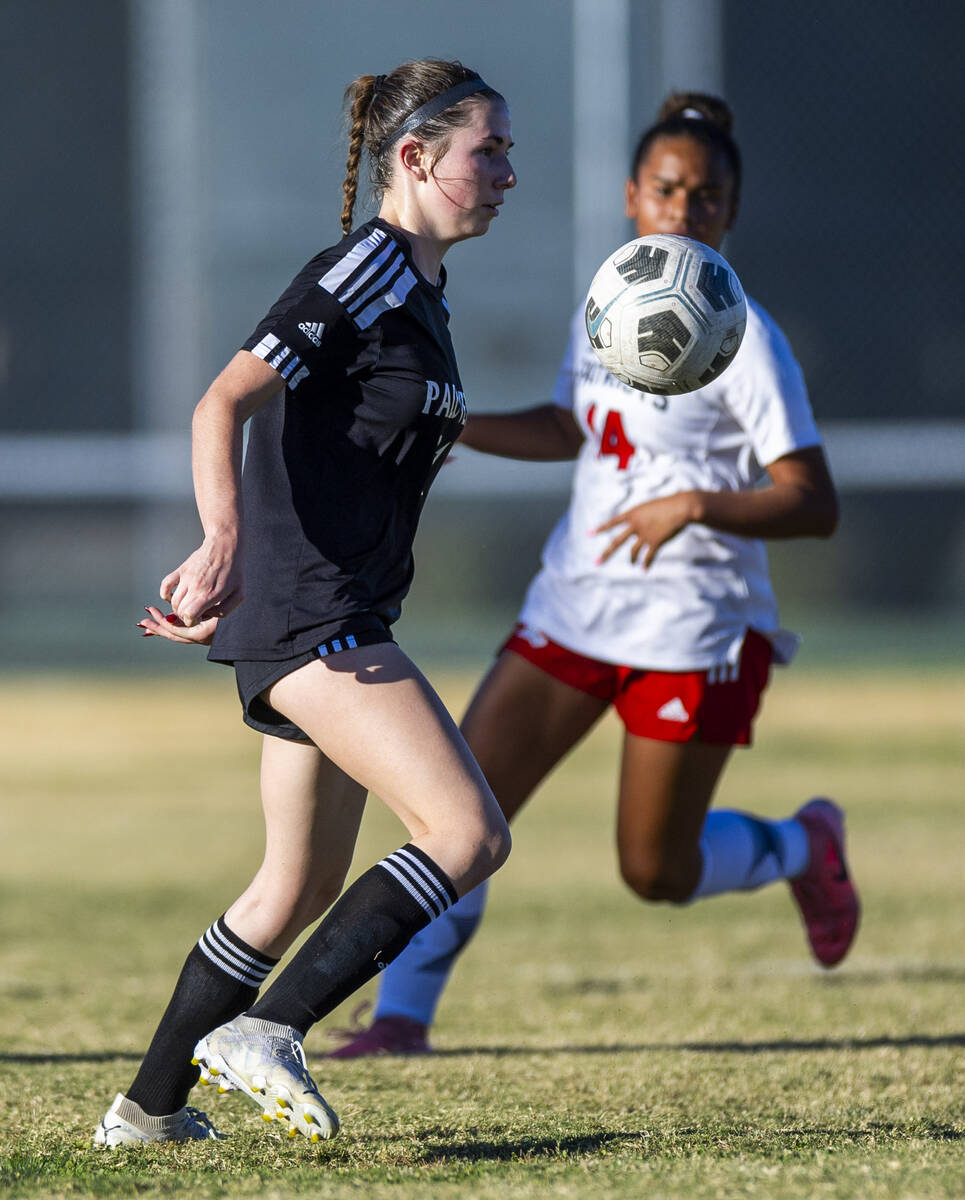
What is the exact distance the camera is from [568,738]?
14.3 ft

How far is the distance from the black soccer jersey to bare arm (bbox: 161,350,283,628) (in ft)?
0.46

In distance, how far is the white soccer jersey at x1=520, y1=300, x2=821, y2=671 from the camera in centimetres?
427

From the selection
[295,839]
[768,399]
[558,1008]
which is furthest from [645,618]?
[295,839]

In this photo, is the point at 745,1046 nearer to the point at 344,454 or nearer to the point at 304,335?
the point at 344,454

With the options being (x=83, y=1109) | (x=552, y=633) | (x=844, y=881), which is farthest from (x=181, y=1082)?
(x=844, y=881)

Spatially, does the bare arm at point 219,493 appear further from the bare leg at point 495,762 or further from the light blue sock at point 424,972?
the light blue sock at point 424,972

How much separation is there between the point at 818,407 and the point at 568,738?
27.2 feet

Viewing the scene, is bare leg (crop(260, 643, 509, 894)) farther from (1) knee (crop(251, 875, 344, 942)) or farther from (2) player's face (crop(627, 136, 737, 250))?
(2) player's face (crop(627, 136, 737, 250))

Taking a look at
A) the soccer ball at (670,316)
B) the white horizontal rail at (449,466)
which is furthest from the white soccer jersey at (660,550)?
the white horizontal rail at (449,466)

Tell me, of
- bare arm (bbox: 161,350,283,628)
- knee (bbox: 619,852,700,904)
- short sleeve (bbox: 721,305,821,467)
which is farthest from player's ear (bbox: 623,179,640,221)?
bare arm (bbox: 161,350,283,628)

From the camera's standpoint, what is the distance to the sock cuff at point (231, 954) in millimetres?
3047

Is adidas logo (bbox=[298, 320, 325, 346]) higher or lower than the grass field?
higher

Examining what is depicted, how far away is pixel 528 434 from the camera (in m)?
4.41

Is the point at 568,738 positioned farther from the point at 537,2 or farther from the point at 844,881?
the point at 537,2
